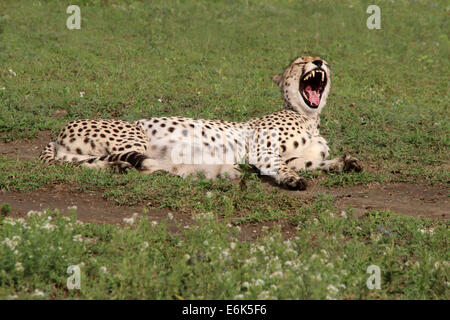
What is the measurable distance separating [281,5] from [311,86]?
338 inches

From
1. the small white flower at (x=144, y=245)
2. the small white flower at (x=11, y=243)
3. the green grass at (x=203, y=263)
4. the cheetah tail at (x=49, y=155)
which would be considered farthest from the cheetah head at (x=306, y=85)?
the small white flower at (x=11, y=243)

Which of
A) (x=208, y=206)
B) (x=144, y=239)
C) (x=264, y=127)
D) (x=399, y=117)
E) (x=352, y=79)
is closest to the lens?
(x=144, y=239)

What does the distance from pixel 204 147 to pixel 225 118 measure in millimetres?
2642

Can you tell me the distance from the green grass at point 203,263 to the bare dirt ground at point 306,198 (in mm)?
669

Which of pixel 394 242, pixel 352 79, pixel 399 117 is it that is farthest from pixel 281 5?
pixel 394 242

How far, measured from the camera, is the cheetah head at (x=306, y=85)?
876 cm

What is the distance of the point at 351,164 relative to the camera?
7965mm

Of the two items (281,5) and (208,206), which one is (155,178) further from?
(281,5)

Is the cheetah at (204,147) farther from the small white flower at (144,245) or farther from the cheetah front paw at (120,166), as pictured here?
the small white flower at (144,245)

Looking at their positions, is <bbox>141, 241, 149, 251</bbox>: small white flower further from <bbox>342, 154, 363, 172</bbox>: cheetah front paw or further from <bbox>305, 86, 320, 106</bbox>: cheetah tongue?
<bbox>305, 86, 320, 106</bbox>: cheetah tongue

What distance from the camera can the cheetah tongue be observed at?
349 inches

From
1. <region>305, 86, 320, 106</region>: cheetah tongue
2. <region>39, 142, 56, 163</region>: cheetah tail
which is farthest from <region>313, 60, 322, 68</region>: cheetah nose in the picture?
<region>39, 142, 56, 163</region>: cheetah tail

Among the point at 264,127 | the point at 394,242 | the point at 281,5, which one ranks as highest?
the point at 281,5

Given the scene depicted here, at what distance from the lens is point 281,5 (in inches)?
669
